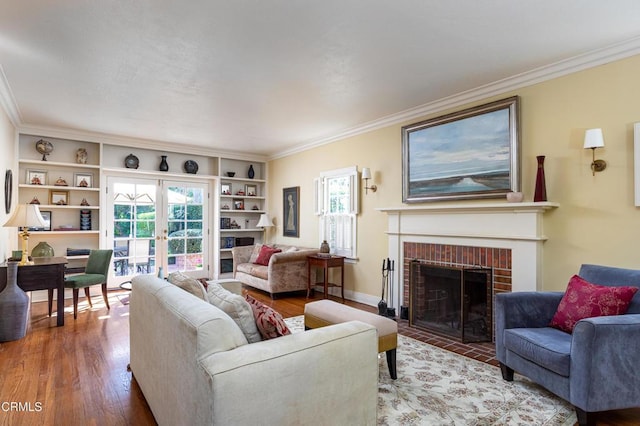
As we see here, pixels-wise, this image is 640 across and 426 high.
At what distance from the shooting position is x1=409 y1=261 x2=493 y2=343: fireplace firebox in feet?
11.5

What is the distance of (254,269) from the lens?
5.71m

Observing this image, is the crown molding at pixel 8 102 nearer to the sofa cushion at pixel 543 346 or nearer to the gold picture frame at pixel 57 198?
the gold picture frame at pixel 57 198

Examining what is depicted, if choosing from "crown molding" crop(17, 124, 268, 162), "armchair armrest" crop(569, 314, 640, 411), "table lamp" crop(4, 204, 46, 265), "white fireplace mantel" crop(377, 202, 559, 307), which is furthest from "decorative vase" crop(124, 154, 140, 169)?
"armchair armrest" crop(569, 314, 640, 411)

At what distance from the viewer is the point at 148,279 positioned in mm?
2342

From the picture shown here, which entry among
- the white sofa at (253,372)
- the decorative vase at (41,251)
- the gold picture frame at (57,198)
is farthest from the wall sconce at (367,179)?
the gold picture frame at (57,198)

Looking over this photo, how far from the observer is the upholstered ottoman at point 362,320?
2.55 metres

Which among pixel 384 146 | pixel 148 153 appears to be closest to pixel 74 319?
pixel 148 153

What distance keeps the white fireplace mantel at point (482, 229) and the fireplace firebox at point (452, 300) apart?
30 centimetres

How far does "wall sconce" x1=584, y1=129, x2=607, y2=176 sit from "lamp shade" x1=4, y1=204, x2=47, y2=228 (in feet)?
18.0

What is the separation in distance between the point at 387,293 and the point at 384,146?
6.50ft

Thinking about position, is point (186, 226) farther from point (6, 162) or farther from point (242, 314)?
point (242, 314)

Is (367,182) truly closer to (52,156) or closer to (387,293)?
(387,293)

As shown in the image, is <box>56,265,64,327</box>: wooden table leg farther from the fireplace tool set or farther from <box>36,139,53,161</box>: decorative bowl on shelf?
the fireplace tool set

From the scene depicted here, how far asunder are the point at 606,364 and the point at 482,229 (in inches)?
70.4
